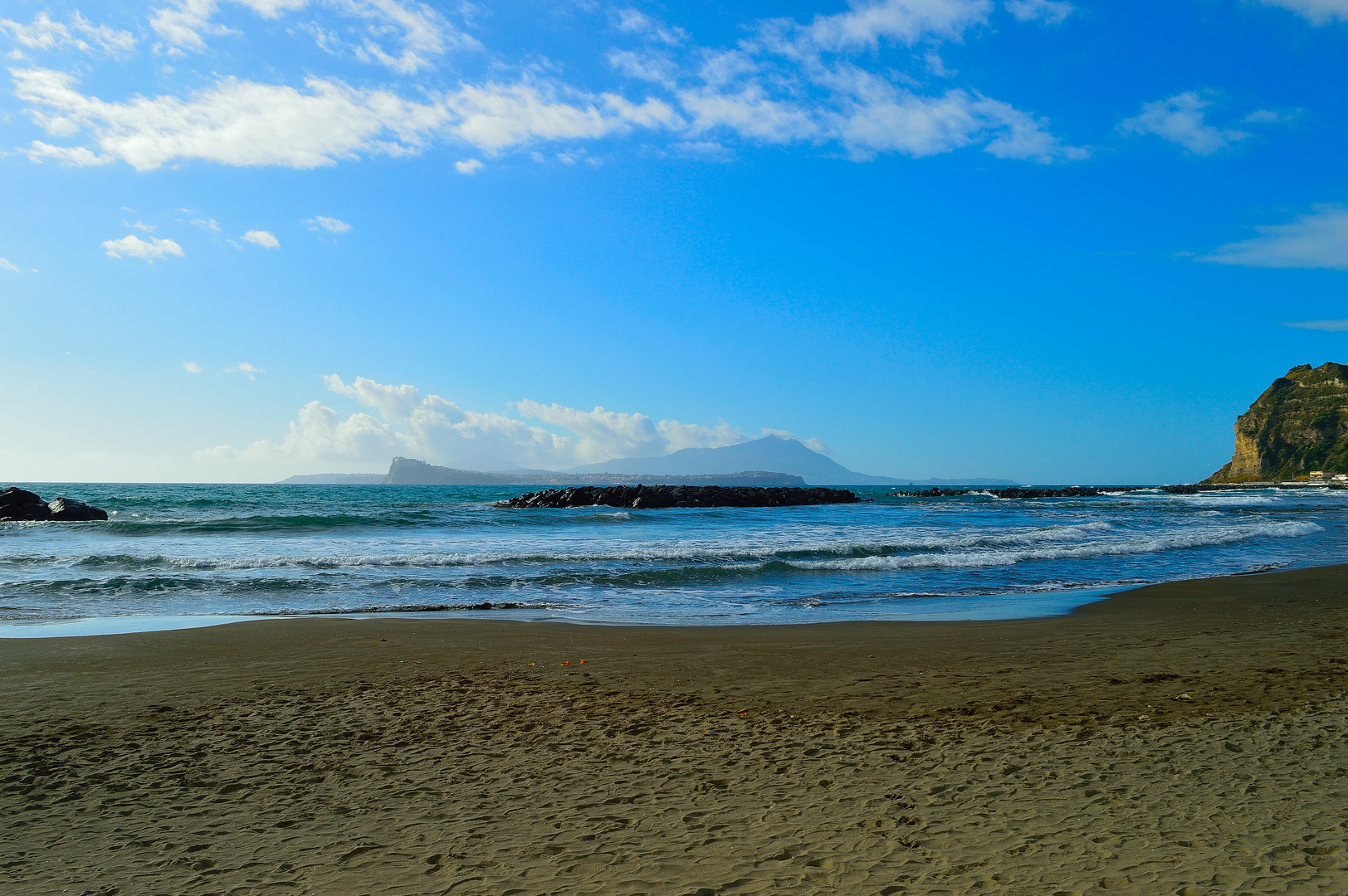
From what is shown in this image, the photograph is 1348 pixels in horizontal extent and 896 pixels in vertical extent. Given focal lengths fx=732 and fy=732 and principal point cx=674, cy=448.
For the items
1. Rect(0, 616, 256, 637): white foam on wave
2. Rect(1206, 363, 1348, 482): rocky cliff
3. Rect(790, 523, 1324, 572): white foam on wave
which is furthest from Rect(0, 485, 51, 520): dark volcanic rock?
Rect(1206, 363, 1348, 482): rocky cliff

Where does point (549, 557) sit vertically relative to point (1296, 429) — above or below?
below

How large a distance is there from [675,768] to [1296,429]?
141962mm

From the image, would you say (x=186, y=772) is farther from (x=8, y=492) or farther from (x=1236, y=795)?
(x=8, y=492)

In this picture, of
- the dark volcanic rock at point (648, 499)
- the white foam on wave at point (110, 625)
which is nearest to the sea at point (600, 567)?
the white foam on wave at point (110, 625)

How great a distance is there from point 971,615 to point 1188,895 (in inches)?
336

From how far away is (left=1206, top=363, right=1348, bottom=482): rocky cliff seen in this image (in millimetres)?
105500

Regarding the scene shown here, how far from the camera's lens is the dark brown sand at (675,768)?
11.7ft

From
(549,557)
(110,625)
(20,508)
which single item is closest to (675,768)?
(110,625)

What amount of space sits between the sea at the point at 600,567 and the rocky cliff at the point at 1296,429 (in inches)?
3885

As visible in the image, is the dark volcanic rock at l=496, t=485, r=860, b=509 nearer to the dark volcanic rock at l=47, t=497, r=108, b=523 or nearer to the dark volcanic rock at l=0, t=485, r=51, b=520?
the dark volcanic rock at l=47, t=497, r=108, b=523

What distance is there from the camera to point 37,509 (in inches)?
1287

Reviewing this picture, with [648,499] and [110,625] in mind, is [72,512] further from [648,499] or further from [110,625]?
[110,625]

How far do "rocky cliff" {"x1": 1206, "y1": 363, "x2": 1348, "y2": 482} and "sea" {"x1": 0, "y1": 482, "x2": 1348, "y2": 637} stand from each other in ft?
324

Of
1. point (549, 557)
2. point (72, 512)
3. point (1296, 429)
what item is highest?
point (1296, 429)
